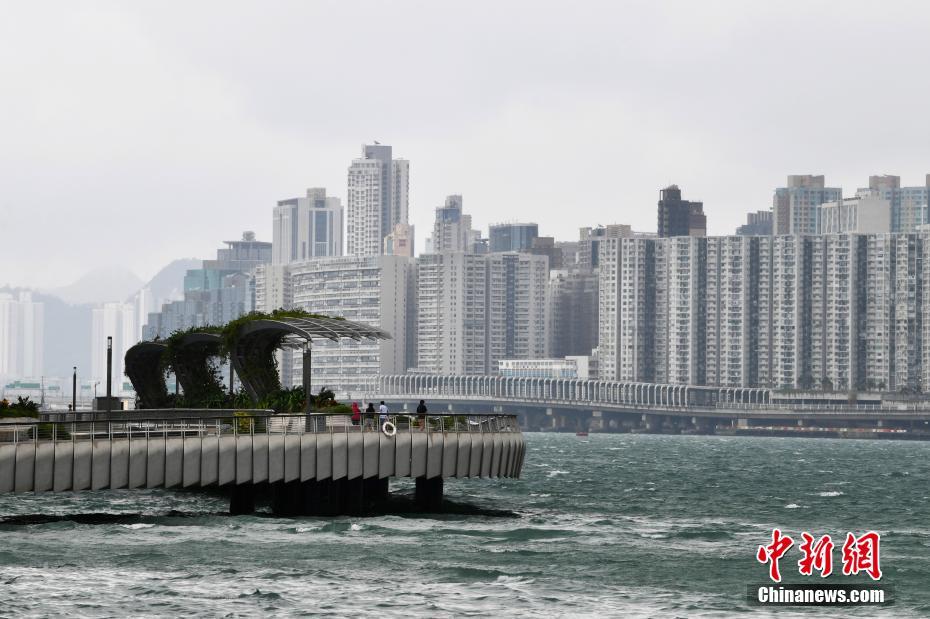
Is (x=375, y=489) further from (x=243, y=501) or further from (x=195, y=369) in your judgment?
(x=195, y=369)

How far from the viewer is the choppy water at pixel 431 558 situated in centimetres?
4588

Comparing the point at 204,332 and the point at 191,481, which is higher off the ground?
the point at 204,332

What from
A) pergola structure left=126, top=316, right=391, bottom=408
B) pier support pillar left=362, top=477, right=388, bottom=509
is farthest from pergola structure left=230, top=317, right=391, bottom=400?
pier support pillar left=362, top=477, right=388, bottom=509

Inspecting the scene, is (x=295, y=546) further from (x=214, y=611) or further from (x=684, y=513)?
(x=684, y=513)

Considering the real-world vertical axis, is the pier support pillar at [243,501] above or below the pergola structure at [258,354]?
below

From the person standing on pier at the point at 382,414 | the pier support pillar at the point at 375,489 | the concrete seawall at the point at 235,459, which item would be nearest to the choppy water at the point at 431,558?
the concrete seawall at the point at 235,459

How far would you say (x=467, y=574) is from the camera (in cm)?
5097

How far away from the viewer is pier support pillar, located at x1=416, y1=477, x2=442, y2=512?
70750 millimetres

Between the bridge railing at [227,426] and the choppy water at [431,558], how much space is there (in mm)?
3278

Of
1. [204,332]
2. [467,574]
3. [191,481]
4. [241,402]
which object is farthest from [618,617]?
[204,332]

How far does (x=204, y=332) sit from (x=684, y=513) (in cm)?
2467

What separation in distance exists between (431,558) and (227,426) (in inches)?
499

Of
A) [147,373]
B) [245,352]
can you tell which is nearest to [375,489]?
[245,352]

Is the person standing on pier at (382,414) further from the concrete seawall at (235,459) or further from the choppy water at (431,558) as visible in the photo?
the choppy water at (431,558)
